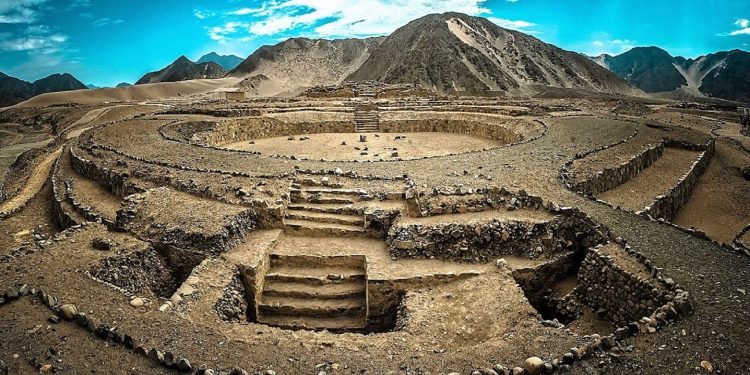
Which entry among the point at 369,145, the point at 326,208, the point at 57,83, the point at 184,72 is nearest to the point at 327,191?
the point at 326,208

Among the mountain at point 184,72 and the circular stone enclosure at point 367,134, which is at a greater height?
the mountain at point 184,72

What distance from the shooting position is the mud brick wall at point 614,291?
23.9ft

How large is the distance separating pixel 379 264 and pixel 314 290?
1449 millimetres

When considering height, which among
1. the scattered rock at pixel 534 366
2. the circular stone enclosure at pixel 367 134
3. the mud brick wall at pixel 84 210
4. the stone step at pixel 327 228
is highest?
the circular stone enclosure at pixel 367 134

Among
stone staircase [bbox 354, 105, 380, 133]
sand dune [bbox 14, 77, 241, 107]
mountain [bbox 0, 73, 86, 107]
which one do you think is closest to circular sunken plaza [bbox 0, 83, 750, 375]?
stone staircase [bbox 354, 105, 380, 133]

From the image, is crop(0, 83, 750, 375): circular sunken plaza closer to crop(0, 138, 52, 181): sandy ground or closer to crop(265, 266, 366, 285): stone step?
crop(265, 266, 366, 285): stone step

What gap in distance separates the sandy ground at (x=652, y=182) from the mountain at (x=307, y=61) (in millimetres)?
82759

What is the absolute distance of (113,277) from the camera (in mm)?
8883

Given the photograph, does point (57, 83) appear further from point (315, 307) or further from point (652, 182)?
point (652, 182)

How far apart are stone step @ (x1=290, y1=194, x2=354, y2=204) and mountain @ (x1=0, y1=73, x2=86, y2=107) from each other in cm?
9031

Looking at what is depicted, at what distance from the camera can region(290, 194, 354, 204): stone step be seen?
11781mm

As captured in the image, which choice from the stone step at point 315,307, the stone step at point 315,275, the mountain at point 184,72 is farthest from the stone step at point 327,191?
the mountain at point 184,72

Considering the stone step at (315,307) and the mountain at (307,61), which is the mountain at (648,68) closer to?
the mountain at (307,61)

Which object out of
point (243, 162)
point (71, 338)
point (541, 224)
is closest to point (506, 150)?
point (541, 224)
